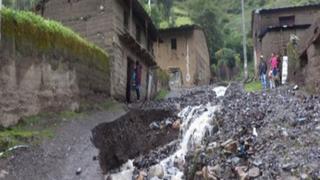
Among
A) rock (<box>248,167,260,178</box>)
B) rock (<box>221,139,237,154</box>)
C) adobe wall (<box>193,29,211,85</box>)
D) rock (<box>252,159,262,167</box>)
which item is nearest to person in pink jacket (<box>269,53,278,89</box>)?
rock (<box>221,139,237,154</box>)

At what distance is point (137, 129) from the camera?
1923 cm

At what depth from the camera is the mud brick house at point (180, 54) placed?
149 ft

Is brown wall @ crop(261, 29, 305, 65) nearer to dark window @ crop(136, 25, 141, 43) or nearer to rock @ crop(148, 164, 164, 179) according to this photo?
dark window @ crop(136, 25, 141, 43)

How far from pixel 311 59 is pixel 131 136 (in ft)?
24.6

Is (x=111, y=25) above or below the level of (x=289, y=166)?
above

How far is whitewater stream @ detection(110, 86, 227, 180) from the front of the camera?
14961 millimetres

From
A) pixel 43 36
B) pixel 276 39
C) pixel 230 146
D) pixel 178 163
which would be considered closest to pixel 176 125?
pixel 178 163

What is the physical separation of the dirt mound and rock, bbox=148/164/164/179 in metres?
1.39

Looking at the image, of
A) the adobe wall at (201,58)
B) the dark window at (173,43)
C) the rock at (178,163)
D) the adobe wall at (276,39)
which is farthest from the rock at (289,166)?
the dark window at (173,43)

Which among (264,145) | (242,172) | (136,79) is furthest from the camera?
(136,79)

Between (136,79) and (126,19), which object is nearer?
(136,79)

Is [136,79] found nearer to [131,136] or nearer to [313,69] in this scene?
[131,136]

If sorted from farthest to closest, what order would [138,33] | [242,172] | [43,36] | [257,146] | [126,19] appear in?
[138,33]
[126,19]
[43,36]
[257,146]
[242,172]

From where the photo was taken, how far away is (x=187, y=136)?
1808 centimetres
